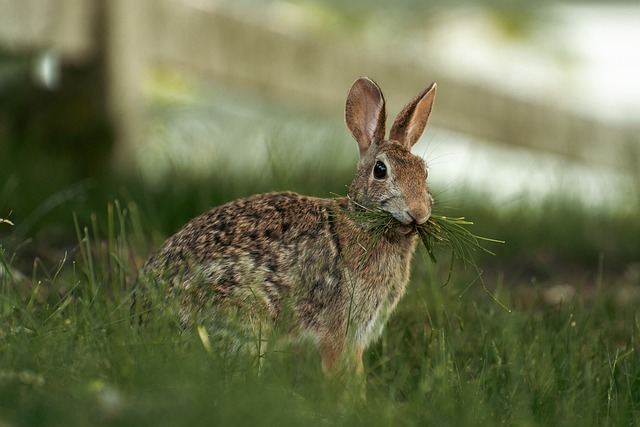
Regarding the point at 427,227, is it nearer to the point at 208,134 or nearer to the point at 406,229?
the point at 406,229

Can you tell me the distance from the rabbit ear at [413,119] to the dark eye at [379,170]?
0.25 metres

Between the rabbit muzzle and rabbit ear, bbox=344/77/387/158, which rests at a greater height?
rabbit ear, bbox=344/77/387/158

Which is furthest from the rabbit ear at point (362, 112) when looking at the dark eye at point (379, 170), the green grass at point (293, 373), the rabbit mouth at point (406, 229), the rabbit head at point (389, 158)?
the green grass at point (293, 373)

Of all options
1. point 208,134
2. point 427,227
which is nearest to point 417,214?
point 427,227

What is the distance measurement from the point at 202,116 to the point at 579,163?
182 inches

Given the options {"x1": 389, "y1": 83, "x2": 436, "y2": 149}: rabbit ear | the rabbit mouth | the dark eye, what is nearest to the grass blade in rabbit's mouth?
the rabbit mouth

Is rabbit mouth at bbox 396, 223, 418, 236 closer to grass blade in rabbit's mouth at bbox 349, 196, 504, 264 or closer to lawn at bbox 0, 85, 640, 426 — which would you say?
grass blade in rabbit's mouth at bbox 349, 196, 504, 264

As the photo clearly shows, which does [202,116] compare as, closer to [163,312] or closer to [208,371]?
[163,312]

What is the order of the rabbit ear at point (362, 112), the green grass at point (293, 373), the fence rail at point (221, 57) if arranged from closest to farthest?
the green grass at point (293, 373) < the rabbit ear at point (362, 112) < the fence rail at point (221, 57)

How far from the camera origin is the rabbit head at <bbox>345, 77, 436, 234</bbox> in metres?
3.72

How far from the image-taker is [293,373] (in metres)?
3.39

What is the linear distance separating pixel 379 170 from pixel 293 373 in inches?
36.8

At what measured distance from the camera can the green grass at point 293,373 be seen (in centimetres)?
246

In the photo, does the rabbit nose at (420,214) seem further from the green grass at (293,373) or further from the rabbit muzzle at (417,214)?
the green grass at (293,373)
